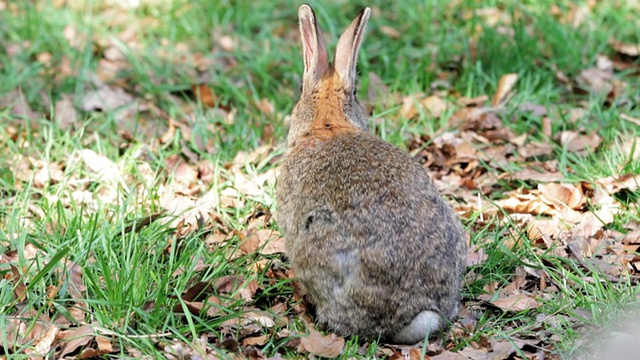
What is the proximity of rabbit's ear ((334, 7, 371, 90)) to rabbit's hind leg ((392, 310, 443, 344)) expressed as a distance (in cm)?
146

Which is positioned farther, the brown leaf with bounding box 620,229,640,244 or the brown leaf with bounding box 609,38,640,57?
the brown leaf with bounding box 609,38,640,57

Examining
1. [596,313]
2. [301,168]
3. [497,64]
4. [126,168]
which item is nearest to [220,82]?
[126,168]

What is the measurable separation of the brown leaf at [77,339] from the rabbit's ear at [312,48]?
6.21 feet

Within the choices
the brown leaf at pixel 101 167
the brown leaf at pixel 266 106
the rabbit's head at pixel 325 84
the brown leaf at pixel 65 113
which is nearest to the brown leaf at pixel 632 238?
the rabbit's head at pixel 325 84

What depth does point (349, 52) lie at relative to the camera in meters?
5.08

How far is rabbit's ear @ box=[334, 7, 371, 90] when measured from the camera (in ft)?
16.6

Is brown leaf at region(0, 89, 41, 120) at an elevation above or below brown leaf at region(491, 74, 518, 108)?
above

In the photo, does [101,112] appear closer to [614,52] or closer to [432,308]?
[432,308]

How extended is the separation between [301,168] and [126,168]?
1.76 metres

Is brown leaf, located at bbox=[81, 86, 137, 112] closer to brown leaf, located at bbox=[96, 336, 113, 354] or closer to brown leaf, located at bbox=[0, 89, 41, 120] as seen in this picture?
brown leaf, located at bbox=[0, 89, 41, 120]

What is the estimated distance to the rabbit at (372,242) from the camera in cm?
415

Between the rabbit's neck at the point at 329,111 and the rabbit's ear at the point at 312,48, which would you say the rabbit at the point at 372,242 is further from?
the rabbit's ear at the point at 312,48

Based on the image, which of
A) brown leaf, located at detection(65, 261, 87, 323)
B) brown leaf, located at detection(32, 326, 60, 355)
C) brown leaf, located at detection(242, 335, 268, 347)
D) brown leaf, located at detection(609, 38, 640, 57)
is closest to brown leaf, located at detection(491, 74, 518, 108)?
brown leaf, located at detection(609, 38, 640, 57)

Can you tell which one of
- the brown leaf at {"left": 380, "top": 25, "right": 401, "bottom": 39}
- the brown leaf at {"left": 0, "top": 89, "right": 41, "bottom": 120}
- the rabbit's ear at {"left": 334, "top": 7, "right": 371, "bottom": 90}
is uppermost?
the rabbit's ear at {"left": 334, "top": 7, "right": 371, "bottom": 90}
